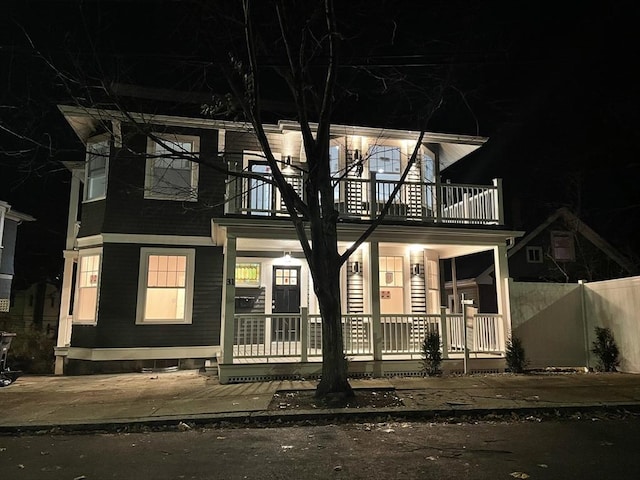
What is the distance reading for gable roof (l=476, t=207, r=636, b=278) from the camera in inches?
847

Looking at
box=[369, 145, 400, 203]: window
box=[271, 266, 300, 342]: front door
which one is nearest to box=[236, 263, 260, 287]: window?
box=[271, 266, 300, 342]: front door

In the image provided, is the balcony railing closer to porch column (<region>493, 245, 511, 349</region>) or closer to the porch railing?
porch column (<region>493, 245, 511, 349</region>)

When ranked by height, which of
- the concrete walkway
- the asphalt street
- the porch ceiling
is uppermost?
the porch ceiling

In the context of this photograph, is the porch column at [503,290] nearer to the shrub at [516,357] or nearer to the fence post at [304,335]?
the shrub at [516,357]

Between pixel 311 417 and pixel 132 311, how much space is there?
7.02m

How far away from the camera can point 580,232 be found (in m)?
22.8

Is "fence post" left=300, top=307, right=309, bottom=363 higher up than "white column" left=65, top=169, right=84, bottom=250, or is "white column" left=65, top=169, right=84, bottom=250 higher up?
"white column" left=65, top=169, right=84, bottom=250

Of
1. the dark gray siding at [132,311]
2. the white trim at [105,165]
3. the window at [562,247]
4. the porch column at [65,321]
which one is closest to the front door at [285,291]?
the dark gray siding at [132,311]

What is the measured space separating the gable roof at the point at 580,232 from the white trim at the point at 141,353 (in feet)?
46.1

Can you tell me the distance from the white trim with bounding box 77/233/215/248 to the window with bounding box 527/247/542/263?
17371 millimetres

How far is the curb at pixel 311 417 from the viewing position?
6.73m

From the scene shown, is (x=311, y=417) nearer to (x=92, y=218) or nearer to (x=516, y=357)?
(x=516, y=357)

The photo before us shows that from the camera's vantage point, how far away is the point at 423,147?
1383 cm

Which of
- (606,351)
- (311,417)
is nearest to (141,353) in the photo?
(311,417)
